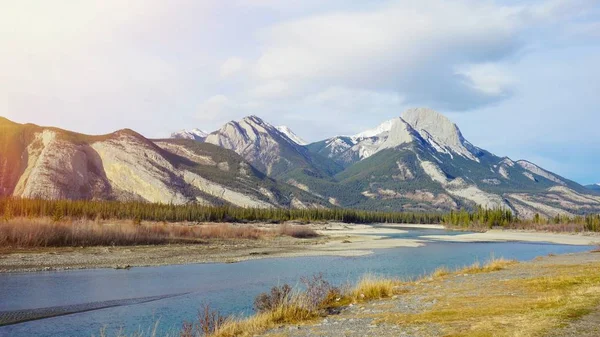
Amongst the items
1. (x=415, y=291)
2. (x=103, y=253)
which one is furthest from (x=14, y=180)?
(x=415, y=291)

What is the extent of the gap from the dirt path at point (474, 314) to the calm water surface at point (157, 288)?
7094 millimetres

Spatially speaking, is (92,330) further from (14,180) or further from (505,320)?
(14,180)

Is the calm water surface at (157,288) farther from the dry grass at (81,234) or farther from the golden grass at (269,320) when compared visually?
the dry grass at (81,234)

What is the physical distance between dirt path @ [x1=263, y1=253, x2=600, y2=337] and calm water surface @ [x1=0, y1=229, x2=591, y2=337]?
709 centimetres

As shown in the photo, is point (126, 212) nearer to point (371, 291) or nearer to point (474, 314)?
point (371, 291)

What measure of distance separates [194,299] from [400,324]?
1906 centimetres

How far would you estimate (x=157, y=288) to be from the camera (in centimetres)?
3628

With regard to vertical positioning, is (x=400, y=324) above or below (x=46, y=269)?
Answer: above

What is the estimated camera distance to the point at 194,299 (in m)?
31.1

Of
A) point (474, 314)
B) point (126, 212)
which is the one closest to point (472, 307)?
point (474, 314)

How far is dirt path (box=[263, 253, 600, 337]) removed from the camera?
13.4 meters

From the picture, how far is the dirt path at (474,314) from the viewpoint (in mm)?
13391

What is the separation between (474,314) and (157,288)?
26984 mm

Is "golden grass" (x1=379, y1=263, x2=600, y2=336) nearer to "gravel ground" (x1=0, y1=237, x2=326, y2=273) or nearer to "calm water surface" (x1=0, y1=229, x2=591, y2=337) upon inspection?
"calm water surface" (x1=0, y1=229, x2=591, y2=337)
